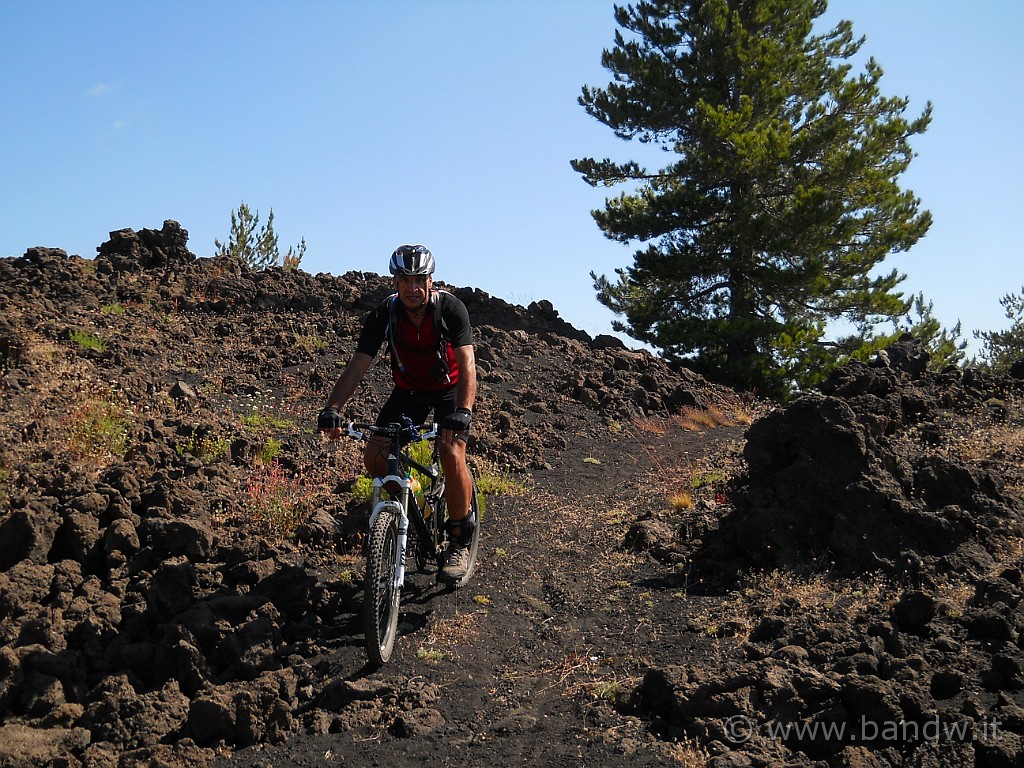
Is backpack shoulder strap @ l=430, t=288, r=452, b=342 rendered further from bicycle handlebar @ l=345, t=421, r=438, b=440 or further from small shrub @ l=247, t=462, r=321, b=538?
small shrub @ l=247, t=462, r=321, b=538

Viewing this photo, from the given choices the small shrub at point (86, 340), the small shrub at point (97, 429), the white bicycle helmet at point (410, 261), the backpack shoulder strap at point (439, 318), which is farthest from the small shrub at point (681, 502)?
the small shrub at point (86, 340)

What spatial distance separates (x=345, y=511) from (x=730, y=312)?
14.5m

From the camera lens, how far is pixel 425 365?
5953 mm

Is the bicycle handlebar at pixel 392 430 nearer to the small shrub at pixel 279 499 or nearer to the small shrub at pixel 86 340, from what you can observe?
the small shrub at pixel 279 499

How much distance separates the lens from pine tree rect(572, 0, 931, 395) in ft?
63.3

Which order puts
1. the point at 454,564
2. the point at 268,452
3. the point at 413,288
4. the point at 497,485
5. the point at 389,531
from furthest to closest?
the point at 497,485, the point at 268,452, the point at 454,564, the point at 413,288, the point at 389,531

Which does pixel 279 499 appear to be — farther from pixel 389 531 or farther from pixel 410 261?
pixel 410 261

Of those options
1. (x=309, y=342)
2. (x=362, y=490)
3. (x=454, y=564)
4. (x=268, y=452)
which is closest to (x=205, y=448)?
(x=268, y=452)

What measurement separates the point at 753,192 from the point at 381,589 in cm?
1702

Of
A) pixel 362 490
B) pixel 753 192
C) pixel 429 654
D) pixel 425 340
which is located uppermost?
pixel 753 192

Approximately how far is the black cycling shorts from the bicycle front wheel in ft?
3.29

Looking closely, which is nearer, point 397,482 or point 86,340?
point 397,482

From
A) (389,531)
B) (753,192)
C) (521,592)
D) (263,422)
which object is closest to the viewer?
(389,531)

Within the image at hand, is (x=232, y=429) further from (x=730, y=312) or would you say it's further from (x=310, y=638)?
(x=730, y=312)
